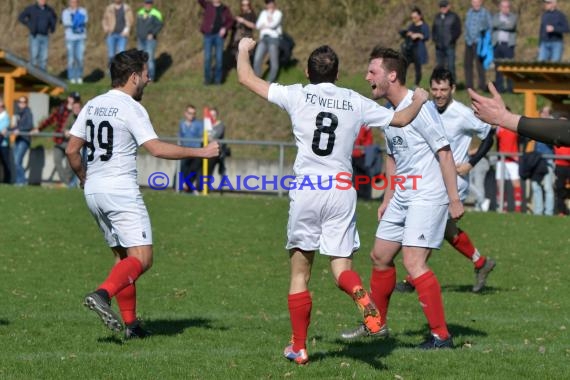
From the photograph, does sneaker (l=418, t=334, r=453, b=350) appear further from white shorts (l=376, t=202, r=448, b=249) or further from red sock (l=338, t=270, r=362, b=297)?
red sock (l=338, t=270, r=362, b=297)

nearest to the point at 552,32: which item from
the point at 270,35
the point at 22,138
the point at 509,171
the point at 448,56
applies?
the point at 448,56

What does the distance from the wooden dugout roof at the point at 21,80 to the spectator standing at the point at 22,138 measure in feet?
8.90

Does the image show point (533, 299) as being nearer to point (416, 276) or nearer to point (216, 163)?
point (416, 276)

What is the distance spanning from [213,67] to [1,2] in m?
9.09

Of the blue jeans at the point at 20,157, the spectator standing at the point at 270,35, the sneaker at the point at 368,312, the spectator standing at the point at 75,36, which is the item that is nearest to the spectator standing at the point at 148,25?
the spectator standing at the point at 75,36

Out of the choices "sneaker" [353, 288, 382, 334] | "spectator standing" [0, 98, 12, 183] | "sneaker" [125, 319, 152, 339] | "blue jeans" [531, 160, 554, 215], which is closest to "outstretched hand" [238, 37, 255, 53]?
"sneaker" [353, 288, 382, 334]

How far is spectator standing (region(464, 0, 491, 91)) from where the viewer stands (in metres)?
27.2

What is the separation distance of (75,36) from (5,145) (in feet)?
20.3

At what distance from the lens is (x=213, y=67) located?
32.4 metres

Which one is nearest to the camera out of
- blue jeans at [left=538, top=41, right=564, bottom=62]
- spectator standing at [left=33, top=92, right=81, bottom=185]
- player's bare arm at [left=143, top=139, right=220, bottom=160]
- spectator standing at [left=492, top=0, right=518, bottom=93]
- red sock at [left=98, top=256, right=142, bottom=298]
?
player's bare arm at [left=143, top=139, right=220, bottom=160]

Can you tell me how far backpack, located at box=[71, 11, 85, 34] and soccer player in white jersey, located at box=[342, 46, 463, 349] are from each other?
21522 millimetres

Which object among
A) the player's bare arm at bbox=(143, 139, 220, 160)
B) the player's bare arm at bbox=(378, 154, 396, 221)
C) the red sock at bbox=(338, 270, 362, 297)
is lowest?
the red sock at bbox=(338, 270, 362, 297)

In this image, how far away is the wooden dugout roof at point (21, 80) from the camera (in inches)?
1146

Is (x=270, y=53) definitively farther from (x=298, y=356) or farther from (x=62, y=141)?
(x=298, y=356)
